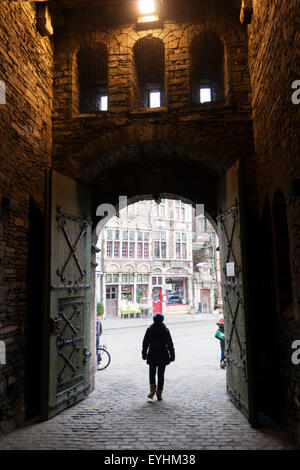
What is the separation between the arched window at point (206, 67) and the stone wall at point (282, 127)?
124 centimetres

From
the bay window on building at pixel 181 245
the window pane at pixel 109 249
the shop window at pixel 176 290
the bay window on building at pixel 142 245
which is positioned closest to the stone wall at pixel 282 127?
the window pane at pixel 109 249

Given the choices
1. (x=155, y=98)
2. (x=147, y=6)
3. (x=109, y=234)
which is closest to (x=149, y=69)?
(x=155, y=98)

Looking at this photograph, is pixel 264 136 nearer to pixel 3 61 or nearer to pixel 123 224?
pixel 3 61

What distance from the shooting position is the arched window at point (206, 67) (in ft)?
21.9

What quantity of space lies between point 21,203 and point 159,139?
2561mm

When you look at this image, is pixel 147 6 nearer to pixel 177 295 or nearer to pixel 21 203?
pixel 21 203

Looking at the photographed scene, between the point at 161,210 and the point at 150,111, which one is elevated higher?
the point at 161,210

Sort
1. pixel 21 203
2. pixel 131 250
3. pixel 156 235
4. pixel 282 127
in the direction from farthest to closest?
1. pixel 156 235
2. pixel 131 250
3. pixel 21 203
4. pixel 282 127

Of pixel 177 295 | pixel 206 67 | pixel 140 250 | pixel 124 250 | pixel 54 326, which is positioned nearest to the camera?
pixel 54 326

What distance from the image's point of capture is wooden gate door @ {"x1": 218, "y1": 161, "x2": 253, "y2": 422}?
4.95m

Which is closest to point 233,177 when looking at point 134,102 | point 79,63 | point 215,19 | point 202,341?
point 134,102

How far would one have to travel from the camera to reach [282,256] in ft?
16.0

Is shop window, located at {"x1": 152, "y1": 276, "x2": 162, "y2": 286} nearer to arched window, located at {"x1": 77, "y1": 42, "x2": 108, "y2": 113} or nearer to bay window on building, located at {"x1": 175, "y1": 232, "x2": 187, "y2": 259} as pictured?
bay window on building, located at {"x1": 175, "y1": 232, "x2": 187, "y2": 259}

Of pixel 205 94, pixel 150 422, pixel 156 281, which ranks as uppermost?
pixel 205 94
